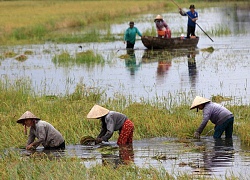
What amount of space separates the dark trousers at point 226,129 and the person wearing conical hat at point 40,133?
8.48ft

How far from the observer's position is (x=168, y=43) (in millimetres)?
26891

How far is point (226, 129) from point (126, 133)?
171 cm

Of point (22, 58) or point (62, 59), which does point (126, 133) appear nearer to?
point (62, 59)

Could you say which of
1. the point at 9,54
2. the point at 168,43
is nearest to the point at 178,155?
the point at 168,43

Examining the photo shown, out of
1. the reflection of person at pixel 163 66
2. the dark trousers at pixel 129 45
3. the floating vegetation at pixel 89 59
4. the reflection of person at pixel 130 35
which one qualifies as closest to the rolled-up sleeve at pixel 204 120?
the reflection of person at pixel 163 66

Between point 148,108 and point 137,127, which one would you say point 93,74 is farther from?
point 137,127

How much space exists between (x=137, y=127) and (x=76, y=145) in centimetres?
130

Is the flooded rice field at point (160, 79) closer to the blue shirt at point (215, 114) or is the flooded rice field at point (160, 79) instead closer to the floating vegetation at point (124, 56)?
the floating vegetation at point (124, 56)

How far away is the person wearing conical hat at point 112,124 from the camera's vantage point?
1070cm

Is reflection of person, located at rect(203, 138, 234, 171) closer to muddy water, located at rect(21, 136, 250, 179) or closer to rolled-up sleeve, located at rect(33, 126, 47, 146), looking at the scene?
muddy water, located at rect(21, 136, 250, 179)

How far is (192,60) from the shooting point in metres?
24.3

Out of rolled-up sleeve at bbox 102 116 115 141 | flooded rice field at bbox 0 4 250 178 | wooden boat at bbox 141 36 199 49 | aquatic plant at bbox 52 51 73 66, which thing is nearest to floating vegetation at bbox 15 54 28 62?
flooded rice field at bbox 0 4 250 178

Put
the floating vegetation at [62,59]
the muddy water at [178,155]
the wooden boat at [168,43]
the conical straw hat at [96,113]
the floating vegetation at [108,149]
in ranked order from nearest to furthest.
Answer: the muddy water at [178,155]
the conical straw hat at [96,113]
the floating vegetation at [108,149]
the floating vegetation at [62,59]
the wooden boat at [168,43]

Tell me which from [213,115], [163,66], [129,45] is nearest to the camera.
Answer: [213,115]
